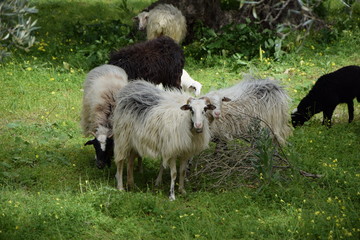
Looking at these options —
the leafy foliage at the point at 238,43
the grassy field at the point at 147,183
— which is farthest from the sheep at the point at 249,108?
the leafy foliage at the point at 238,43

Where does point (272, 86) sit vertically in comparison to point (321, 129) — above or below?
above

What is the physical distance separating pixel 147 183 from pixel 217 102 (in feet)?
4.71

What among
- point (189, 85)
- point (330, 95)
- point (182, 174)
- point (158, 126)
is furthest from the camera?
point (189, 85)

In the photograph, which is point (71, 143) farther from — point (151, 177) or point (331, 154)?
point (331, 154)

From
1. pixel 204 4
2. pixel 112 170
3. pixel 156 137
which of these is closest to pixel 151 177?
pixel 112 170

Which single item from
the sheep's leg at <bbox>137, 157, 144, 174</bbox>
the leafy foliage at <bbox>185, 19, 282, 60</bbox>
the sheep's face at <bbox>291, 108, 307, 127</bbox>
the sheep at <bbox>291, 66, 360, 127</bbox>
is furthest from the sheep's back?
the leafy foliage at <bbox>185, 19, 282, 60</bbox>

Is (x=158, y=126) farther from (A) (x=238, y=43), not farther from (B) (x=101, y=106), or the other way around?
(A) (x=238, y=43)

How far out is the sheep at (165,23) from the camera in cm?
1317

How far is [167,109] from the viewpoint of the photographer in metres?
7.38

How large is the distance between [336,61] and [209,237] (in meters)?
7.95

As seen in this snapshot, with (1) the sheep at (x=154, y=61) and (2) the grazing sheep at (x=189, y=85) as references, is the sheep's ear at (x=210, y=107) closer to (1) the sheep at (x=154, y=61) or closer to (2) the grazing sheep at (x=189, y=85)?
(1) the sheep at (x=154, y=61)

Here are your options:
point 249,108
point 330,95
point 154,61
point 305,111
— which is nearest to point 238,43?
point 305,111

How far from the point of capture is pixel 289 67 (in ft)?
41.6

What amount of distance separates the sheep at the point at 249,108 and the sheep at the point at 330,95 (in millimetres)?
1431
